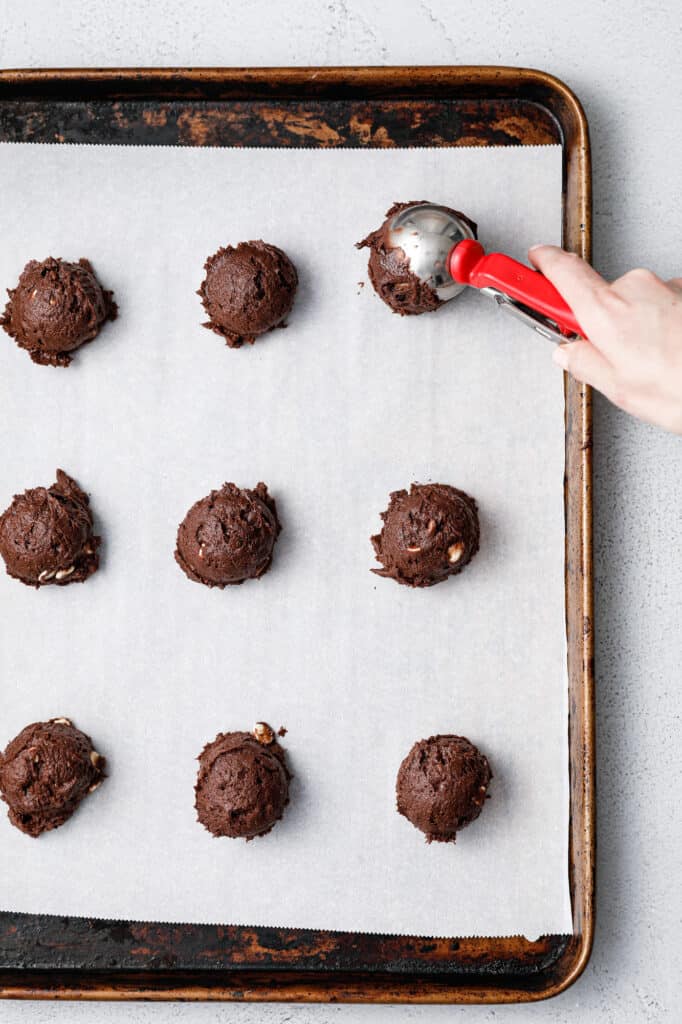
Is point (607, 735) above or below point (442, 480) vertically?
below

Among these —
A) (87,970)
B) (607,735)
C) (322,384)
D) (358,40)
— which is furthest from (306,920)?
(358,40)

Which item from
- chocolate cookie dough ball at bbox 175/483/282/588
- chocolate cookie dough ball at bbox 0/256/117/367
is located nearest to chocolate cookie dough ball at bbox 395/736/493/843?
chocolate cookie dough ball at bbox 175/483/282/588

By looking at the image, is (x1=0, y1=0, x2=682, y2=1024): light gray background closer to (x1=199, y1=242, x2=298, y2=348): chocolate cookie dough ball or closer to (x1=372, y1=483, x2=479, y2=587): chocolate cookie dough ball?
(x1=372, y1=483, x2=479, y2=587): chocolate cookie dough ball

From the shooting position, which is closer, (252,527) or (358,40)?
(252,527)

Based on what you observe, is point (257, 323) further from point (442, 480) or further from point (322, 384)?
point (442, 480)

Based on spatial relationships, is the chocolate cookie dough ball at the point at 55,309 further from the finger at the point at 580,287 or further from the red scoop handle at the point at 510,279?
the finger at the point at 580,287

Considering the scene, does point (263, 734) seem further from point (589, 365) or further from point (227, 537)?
point (589, 365)
